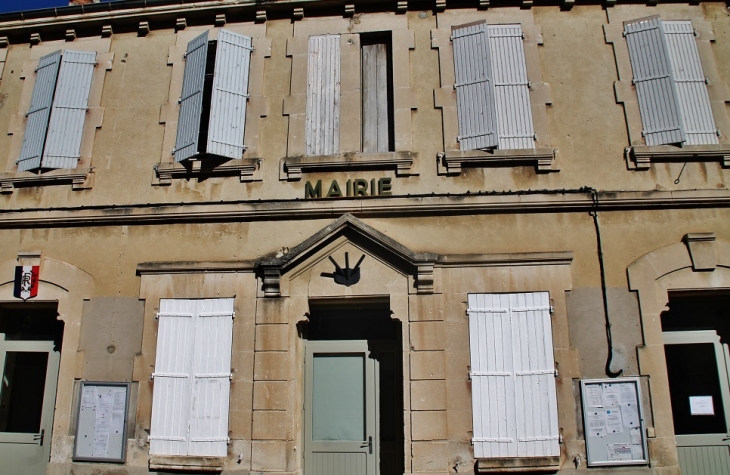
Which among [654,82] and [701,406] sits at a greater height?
[654,82]

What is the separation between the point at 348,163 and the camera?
721cm

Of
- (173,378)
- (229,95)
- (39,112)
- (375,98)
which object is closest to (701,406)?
(375,98)

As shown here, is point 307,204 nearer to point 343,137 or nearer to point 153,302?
point 343,137

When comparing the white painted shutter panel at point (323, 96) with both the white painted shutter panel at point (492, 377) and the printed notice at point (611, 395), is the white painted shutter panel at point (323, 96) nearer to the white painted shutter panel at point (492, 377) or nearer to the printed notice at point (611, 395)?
the white painted shutter panel at point (492, 377)

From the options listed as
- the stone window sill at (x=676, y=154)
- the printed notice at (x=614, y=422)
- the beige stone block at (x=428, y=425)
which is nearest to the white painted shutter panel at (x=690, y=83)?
the stone window sill at (x=676, y=154)

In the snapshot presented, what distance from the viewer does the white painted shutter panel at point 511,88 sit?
7.19 metres

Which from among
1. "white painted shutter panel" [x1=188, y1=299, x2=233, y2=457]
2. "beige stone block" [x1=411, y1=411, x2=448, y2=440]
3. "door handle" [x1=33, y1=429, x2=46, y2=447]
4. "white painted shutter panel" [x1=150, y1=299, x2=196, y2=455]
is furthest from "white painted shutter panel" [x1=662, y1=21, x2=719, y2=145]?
"door handle" [x1=33, y1=429, x2=46, y2=447]

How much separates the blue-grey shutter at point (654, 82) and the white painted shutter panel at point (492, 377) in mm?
2924

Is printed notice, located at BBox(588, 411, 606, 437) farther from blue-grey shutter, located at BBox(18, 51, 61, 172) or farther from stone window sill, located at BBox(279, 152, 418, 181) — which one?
blue-grey shutter, located at BBox(18, 51, 61, 172)

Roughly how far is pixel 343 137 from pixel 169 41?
10.2 ft

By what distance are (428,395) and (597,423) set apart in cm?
189

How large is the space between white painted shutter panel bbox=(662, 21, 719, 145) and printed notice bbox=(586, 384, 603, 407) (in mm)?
3308

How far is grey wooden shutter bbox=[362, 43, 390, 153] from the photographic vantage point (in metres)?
7.56

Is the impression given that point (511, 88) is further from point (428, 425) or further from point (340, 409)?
point (340, 409)
